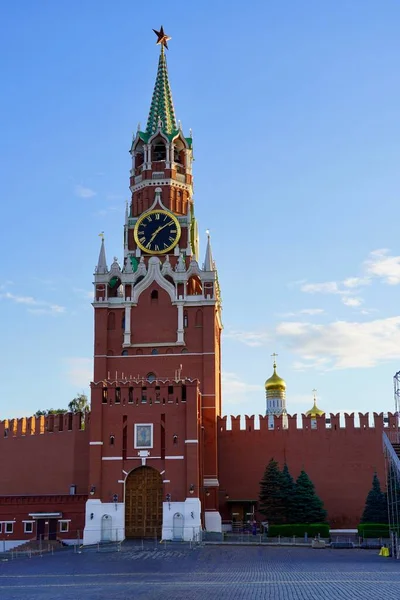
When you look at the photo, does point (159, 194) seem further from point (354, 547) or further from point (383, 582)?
point (383, 582)

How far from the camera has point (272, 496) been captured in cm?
4631

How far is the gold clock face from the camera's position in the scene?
5556 cm

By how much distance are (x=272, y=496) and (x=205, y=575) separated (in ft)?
68.4

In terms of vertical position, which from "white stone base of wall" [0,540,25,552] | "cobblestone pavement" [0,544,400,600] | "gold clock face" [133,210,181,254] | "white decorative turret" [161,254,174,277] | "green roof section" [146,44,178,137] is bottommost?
"cobblestone pavement" [0,544,400,600]

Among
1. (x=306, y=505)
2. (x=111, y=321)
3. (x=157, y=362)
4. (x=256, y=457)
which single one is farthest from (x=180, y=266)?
(x=306, y=505)

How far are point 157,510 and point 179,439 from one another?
376 cm

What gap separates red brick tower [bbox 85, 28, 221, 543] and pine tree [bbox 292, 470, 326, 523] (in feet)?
15.0

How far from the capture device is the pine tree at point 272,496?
46.0 m

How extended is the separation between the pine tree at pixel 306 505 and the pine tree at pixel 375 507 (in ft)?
7.70

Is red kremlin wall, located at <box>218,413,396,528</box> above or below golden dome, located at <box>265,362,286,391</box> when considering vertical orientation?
below

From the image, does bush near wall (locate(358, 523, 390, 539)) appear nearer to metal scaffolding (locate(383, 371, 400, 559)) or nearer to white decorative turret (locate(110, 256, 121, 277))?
metal scaffolding (locate(383, 371, 400, 559))

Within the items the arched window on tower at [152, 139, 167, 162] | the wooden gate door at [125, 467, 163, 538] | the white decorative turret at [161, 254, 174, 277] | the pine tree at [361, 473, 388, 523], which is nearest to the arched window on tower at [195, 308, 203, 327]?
the white decorative turret at [161, 254, 174, 277]

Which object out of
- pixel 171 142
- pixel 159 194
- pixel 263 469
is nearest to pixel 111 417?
pixel 263 469

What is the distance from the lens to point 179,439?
43.9 meters
